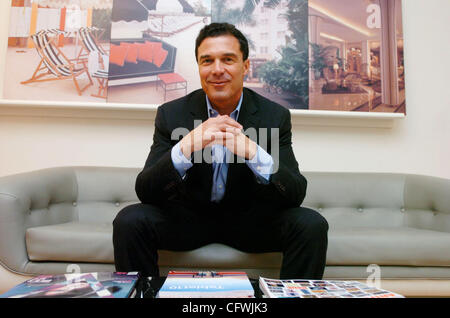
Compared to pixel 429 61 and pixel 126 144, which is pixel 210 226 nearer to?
pixel 126 144

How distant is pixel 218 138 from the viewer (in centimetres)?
125

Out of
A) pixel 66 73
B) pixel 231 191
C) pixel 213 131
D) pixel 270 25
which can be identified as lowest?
pixel 231 191

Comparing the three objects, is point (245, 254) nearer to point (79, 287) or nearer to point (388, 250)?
point (388, 250)

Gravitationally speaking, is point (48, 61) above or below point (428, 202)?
above

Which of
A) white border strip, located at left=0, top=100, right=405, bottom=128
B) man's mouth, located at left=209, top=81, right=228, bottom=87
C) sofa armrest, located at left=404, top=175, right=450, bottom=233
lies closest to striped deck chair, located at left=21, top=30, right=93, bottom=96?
white border strip, located at left=0, top=100, right=405, bottom=128

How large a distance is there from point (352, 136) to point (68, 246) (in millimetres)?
1894

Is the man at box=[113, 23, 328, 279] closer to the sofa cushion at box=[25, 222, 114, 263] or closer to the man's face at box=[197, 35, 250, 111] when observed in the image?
the man's face at box=[197, 35, 250, 111]

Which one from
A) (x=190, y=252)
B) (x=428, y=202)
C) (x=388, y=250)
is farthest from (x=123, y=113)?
(x=428, y=202)

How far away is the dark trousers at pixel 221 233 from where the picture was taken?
3.72 feet

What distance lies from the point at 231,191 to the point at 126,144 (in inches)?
42.5

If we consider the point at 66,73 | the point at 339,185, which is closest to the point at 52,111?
the point at 66,73

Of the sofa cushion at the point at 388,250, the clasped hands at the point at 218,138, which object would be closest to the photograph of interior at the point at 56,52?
the clasped hands at the point at 218,138

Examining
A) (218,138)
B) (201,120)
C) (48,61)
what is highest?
(48,61)

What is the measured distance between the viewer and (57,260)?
1.39m
